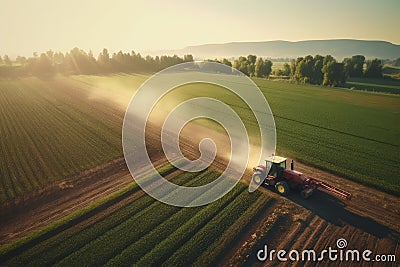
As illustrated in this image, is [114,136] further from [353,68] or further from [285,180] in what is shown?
[353,68]

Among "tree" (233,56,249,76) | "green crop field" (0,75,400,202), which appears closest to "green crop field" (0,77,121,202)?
"green crop field" (0,75,400,202)

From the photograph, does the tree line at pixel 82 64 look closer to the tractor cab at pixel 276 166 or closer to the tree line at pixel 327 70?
the tree line at pixel 327 70

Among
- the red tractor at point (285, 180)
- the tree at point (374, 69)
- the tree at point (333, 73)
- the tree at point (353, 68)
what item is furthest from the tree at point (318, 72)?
the red tractor at point (285, 180)

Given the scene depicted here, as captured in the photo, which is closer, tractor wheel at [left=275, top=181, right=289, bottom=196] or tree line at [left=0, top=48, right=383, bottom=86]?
tractor wheel at [left=275, top=181, right=289, bottom=196]

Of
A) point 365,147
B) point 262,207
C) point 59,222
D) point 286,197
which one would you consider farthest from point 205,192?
point 365,147

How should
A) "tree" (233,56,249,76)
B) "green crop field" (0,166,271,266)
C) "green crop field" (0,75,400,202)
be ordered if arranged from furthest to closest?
1. "tree" (233,56,249,76)
2. "green crop field" (0,75,400,202)
3. "green crop field" (0,166,271,266)

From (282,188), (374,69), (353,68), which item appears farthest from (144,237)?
(353,68)

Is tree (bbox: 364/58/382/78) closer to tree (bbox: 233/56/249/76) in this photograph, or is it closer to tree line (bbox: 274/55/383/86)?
tree line (bbox: 274/55/383/86)
